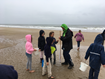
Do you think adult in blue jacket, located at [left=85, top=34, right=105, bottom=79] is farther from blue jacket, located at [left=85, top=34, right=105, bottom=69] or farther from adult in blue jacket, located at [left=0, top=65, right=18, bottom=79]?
adult in blue jacket, located at [left=0, top=65, right=18, bottom=79]

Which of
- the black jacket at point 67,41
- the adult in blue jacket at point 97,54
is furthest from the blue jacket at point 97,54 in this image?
the black jacket at point 67,41

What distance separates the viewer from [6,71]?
3.67ft

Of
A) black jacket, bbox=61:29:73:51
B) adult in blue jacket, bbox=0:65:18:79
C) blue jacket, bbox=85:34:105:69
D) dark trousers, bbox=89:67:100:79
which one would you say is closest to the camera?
adult in blue jacket, bbox=0:65:18:79

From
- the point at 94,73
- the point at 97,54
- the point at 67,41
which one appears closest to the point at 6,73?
the point at 97,54

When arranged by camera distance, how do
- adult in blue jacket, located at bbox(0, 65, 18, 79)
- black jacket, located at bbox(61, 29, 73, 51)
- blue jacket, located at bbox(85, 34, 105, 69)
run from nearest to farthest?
adult in blue jacket, located at bbox(0, 65, 18, 79) < blue jacket, located at bbox(85, 34, 105, 69) < black jacket, located at bbox(61, 29, 73, 51)

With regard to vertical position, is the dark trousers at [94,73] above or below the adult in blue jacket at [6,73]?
below

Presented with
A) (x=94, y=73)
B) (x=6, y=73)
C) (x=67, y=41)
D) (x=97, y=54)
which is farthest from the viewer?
(x=67, y=41)

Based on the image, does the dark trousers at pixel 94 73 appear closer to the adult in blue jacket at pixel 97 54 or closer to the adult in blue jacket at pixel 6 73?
the adult in blue jacket at pixel 97 54

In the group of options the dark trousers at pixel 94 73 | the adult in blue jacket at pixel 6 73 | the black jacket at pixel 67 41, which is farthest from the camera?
the black jacket at pixel 67 41

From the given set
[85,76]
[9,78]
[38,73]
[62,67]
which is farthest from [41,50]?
[9,78]

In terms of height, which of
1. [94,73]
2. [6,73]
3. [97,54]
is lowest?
[94,73]

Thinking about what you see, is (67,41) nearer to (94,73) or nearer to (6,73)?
(94,73)

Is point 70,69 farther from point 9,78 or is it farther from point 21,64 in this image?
point 9,78

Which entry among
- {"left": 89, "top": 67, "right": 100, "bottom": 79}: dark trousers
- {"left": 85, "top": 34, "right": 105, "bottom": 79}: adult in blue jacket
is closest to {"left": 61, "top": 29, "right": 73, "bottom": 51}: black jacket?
{"left": 85, "top": 34, "right": 105, "bottom": 79}: adult in blue jacket
